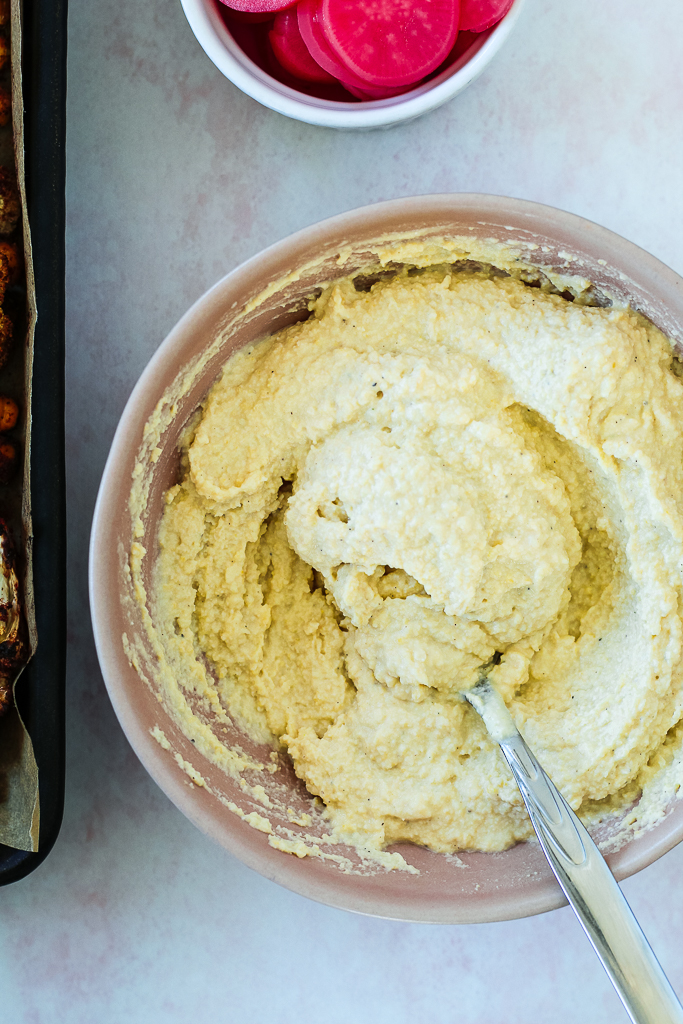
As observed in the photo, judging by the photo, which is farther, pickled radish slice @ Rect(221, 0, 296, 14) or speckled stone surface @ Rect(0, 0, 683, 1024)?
speckled stone surface @ Rect(0, 0, 683, 1024)

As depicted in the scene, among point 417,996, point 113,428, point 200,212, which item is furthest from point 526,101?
point 417,996

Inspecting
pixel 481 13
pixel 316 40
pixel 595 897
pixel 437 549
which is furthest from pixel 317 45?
pixel 595 897

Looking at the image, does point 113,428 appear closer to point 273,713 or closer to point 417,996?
point 273,713

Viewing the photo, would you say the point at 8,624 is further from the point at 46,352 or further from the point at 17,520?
the point at 46,352

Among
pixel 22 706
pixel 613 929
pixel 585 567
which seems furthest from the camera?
pixel 585 567

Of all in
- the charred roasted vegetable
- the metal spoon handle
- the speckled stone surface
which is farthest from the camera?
the speckled stone surface

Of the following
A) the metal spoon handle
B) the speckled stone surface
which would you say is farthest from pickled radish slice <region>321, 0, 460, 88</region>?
the metal spoon handle

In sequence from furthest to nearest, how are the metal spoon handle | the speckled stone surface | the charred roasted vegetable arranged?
the speckled stone surface
the charred roasted vegetable
the metal spoon handle

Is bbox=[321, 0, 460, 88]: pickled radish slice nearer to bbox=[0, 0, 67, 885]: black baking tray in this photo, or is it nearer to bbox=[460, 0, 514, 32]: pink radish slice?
bbox=[460, 0, 514, 32]: pink radish slice
